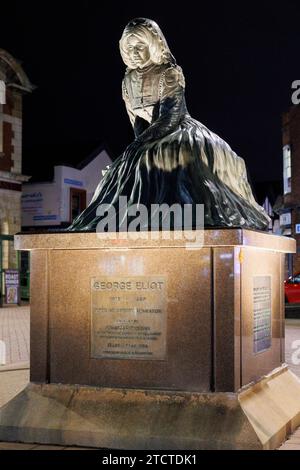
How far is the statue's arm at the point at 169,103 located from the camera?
598cm

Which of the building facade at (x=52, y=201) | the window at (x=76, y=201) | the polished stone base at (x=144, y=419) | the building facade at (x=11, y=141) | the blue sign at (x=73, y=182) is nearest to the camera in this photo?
the polished stone base at (x=144, y=419)

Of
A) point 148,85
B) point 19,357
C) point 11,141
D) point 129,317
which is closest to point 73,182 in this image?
point 11,141

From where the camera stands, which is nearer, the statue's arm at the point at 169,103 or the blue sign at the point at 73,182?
the statue's arm at the point at 169,103

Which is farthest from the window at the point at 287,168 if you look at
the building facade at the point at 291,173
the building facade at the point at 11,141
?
the building facade at the point at 11,141

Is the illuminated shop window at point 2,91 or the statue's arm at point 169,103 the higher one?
the illuminated shop window at point 2,91

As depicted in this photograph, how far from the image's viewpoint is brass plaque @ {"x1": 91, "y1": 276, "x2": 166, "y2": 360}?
5176mm

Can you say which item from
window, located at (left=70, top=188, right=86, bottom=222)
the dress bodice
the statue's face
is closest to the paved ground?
the dress bodice

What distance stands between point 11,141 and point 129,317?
2285 centimetres

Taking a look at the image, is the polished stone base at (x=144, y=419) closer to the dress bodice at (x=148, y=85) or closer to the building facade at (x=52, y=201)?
the dress bodice at (x=148, y=85)

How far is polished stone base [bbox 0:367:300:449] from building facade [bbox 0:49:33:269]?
68.4 ft

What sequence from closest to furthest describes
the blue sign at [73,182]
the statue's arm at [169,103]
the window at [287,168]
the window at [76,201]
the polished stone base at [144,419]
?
the polished stone base at [144,419]
the statue's arm at [169,103]
the blue sign at [73,182]
the window at [76,201]
the window at [287,168]

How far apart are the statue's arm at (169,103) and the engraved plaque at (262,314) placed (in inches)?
60.9
